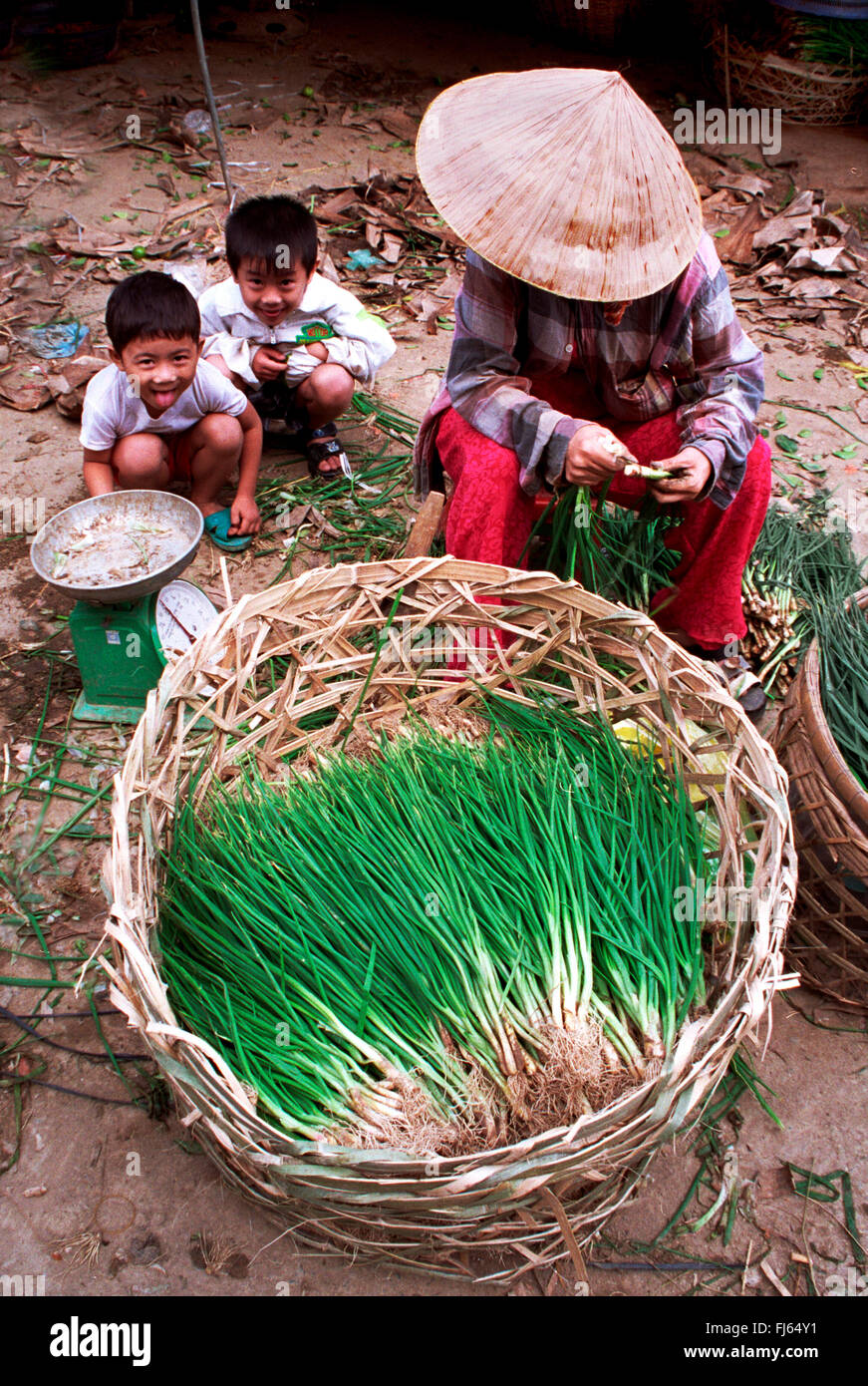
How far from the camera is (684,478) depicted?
80.6 inches

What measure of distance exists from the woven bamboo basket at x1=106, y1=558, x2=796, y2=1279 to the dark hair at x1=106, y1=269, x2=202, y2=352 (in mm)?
907

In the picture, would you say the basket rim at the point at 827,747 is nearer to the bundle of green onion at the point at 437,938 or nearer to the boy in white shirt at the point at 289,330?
the bundle of green onion at the point at 437,938

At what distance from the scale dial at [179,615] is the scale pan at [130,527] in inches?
3.2

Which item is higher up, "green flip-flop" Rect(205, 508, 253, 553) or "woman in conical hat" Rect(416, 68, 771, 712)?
"woman in conical hat" Rect(416, 68, 771, 712)

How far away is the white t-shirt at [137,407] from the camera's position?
2672 mm

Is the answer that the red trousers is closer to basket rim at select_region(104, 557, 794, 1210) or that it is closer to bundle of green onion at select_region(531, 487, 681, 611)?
bundle of green onion at select_region(531, 487, 681, 611)

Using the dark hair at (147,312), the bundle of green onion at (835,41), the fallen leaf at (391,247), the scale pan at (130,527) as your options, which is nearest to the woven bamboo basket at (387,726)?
the scale pan at (130,527)

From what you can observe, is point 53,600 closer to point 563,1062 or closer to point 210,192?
point 563,1062

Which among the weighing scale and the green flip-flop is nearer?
the weighing scale

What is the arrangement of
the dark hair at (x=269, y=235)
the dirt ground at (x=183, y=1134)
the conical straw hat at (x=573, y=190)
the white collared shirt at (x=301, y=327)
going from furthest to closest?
the white collared shirt at (x=301, y=327), the dark hair at (x=269, y=235), the conical straw hat at (x=573, y=190), the dirt ground at (x=183, y=1134)

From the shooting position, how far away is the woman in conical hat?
1.73m

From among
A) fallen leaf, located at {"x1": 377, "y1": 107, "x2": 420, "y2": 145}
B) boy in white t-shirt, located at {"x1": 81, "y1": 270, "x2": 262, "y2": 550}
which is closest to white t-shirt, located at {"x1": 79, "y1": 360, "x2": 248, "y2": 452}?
boy in white t-shirt, located at {"x1": 81, "y1": 270, "x2": 262, "y2": 550}

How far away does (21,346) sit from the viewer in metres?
3.73

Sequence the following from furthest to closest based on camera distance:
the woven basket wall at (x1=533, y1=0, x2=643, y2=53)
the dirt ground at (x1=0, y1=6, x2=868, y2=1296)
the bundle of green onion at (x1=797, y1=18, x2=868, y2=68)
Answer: the woven basket wall at (x1=533, y1=0, x2=643, y2=53) → the bundle of green onion at (x1=797, y1=18, x2=868, y2=68) → the dirt ground at (x1=0, y1=6, x2=868, y2=1296)
